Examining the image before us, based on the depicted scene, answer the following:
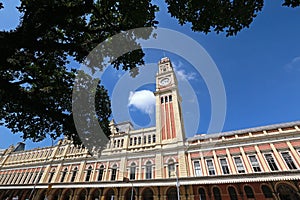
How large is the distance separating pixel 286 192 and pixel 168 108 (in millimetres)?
17723

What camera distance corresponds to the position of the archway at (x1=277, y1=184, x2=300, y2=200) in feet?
51.2

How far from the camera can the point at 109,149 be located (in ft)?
88.6

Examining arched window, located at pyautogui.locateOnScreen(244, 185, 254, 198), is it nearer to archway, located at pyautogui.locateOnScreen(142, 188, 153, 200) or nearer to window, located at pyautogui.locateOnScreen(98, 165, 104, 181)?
archway, located at pyautogui.locateOnScreen(142, 188, 153, 200)

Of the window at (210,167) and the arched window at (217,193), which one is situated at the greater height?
the window at (210,167)

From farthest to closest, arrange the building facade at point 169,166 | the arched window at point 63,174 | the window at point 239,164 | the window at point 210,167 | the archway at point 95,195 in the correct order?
the arched window at point 63,174 → the archway at point 95,195 → the window at point 210,167 → the window at point 239,164 → the building facade at point 169,166

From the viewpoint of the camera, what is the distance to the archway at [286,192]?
51.2 feet

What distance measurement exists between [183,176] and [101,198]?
38.8 ft

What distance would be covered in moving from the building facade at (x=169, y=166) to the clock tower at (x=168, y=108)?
0.51 feet

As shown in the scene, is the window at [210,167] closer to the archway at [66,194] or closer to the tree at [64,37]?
the tree at [64,37]

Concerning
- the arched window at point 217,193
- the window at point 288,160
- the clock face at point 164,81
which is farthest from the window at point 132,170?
the window at point 288,160

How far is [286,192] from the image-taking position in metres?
16.0

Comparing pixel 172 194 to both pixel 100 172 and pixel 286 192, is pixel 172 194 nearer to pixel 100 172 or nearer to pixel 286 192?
pixel 286 192

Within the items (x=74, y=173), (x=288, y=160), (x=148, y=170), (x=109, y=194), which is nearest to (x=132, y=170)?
(x=148, y=170)

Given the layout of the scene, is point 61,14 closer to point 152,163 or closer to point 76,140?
point 76,140
